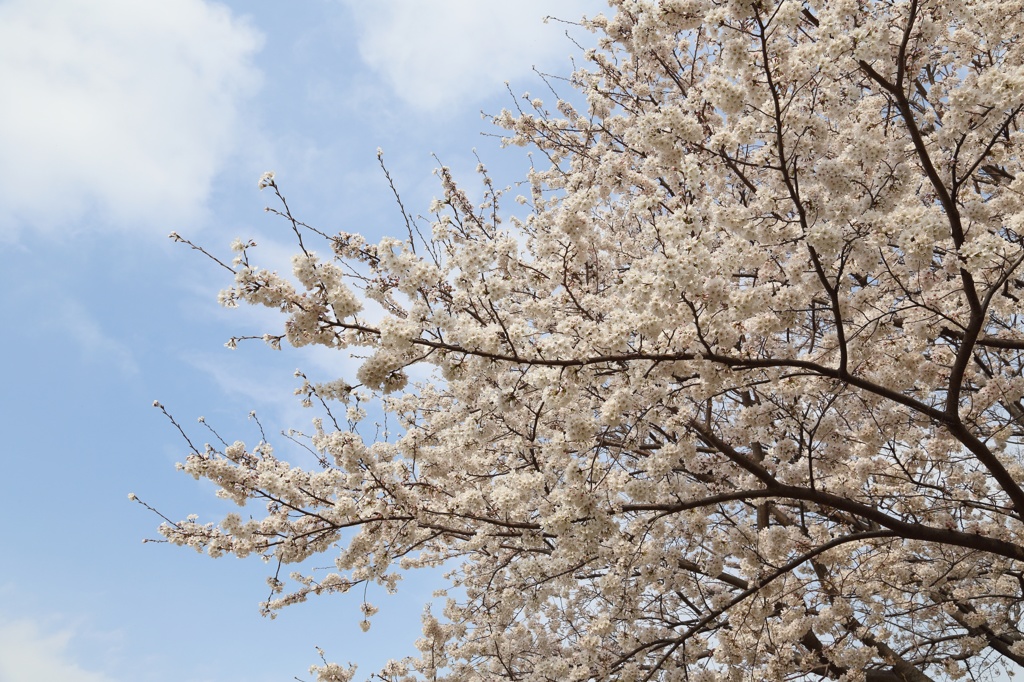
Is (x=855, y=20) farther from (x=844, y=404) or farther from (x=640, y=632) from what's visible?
(x=640, y=632)

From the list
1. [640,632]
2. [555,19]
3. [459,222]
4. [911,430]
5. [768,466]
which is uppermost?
[555,19]

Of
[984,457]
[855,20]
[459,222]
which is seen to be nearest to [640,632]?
[984,457]

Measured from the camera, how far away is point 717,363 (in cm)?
472

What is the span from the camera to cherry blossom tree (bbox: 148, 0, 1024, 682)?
4.36 meters

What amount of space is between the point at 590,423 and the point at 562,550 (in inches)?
37.0

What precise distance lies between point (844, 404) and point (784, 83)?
323 cm

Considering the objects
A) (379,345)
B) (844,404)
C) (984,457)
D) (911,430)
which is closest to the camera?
(379,345)

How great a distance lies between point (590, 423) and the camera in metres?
4.77

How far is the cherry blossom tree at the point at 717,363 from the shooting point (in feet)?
14.3

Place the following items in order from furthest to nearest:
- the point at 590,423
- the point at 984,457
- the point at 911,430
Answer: the point at 911,430 → the point at 984,457 → the point at 590,423

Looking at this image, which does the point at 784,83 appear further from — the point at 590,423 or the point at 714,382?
the point at 590,423

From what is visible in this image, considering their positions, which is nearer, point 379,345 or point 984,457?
point 379,345

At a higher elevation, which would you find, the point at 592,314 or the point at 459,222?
the point at 459,222

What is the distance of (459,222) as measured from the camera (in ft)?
22.2
